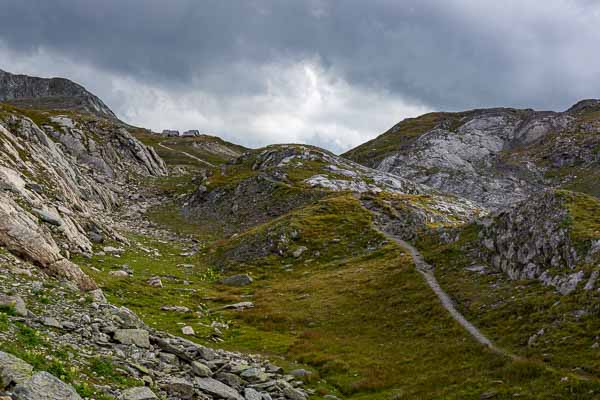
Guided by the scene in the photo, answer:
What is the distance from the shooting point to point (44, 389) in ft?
45.8

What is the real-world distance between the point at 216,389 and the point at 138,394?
550 cm

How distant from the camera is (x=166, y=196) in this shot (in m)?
→ 130

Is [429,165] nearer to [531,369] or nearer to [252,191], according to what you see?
[252,191]

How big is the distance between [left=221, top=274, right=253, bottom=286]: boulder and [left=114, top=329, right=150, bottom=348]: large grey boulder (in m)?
37.1

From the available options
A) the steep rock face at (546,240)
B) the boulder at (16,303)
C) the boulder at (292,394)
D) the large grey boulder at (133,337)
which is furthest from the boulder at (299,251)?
the boulder at (16,303)

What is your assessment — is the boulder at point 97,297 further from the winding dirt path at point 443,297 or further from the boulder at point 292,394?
the winding dirt path at point 443,297

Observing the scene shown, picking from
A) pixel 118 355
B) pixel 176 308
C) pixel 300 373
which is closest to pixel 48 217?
pixel 176 308

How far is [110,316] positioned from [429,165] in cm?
18770

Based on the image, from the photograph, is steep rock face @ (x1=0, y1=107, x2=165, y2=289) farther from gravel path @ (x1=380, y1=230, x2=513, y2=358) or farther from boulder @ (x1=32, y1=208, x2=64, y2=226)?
gravel path @ (x1=380, y1=230, x2=513, y2=358)

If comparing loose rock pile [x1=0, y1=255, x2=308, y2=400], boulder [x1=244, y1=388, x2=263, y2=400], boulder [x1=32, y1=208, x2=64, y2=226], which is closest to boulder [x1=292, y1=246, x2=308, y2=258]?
boulder [x1=32, y1=208, x2=64, y2=226]

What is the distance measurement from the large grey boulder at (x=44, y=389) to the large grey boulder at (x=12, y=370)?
0.91 feet

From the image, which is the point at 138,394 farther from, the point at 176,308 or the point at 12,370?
the point at 176,308

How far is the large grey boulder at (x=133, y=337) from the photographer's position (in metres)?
23.5

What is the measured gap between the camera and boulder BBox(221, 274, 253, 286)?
204 ft
